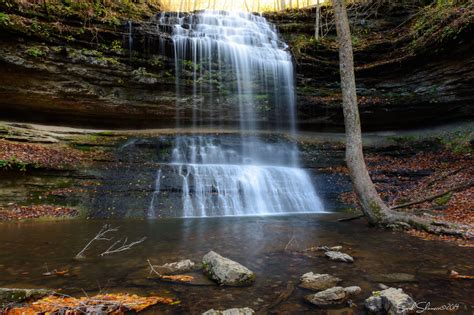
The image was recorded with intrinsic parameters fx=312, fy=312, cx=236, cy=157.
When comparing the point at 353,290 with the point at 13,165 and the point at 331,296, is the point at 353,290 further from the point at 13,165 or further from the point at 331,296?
the point at 13,165

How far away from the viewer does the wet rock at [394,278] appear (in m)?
3.87

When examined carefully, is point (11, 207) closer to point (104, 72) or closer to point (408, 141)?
point (104, 72)

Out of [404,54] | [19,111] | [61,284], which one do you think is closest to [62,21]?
[19,111]

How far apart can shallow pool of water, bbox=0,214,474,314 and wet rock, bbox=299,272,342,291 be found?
0.13 metres

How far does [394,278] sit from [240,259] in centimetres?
221

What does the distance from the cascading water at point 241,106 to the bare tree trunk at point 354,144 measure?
4.80 metres

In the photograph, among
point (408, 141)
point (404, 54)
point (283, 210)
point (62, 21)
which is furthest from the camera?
point (408, 141)

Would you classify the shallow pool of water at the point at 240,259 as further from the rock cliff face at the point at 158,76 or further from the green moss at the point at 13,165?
the rock cliff face at the point at 158,76

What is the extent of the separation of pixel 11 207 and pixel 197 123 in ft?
32.5

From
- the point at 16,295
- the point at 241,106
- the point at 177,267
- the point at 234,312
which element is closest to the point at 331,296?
the point at 234,312

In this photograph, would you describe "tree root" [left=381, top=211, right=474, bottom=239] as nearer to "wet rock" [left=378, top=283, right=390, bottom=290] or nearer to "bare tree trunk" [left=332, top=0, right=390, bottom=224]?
"bare tree trunk" [left=332, top=0, right=390, bottom=224]

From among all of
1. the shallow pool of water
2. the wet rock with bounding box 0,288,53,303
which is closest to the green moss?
the shallow pool of water

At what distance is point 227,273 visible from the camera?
3.83 meters

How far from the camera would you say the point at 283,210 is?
1173 cm
